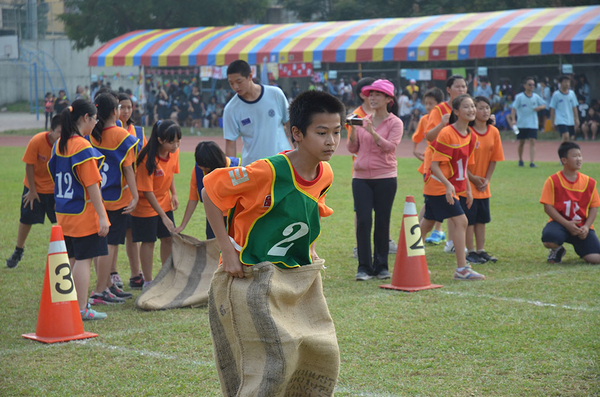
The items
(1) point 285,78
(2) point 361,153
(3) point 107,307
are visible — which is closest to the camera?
(3) point 107,307

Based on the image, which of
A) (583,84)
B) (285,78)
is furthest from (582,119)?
(285,78)

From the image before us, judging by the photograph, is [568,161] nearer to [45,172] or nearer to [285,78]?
[45,172]

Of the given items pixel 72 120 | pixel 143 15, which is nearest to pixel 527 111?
pixel 72 120

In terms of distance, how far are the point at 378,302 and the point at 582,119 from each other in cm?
1980

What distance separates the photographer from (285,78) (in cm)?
3244

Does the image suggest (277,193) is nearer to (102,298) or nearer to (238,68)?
(238,68)

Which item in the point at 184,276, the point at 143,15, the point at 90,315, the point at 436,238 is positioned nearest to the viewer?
the point at 90,315

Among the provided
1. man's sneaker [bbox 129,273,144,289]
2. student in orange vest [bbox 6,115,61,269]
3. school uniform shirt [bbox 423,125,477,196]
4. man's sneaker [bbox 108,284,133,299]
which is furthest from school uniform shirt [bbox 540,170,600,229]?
student in orange vest [bbox 6,115,61,269]

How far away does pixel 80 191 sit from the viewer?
5.68 meters

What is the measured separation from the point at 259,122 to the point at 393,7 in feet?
115

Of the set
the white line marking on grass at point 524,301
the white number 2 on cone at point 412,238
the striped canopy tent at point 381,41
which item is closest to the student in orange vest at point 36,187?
the white number 2 on cone at point 412,238

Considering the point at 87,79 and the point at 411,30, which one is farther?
the point at 87,79

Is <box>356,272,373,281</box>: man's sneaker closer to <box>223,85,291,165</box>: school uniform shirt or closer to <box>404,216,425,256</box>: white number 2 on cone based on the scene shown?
<box>404,216,425,256</box>: white number 2 on cone

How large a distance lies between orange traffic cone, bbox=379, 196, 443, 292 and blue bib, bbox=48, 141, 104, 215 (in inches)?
113
